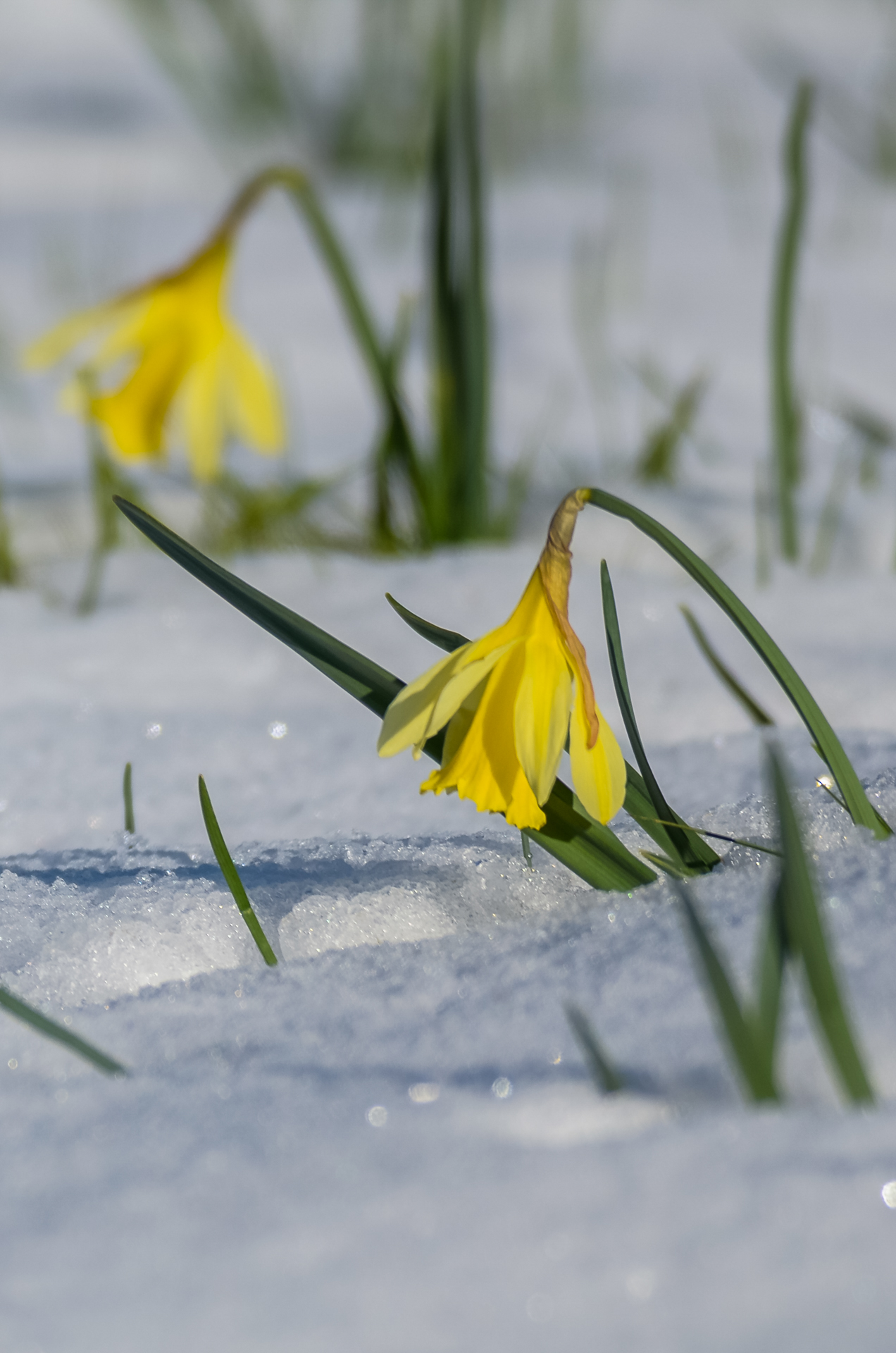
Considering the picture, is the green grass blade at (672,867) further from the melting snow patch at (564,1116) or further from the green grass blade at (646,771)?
the melting snow patch at (564,1116)

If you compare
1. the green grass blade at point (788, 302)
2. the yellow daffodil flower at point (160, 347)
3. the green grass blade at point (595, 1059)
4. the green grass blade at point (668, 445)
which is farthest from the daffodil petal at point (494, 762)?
the green grass blade at point (668, 445)

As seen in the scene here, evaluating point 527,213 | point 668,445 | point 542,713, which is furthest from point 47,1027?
point 527,213

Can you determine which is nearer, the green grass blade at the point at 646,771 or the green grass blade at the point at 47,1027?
the green grass blade at the point at 47,1027

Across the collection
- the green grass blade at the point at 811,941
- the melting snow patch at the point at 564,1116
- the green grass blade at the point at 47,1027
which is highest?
the green grass blade at the point at 811,941

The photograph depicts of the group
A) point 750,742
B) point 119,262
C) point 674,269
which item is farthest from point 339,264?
point 674,269

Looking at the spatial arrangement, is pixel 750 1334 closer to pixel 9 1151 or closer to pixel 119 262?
pixel 9 1151

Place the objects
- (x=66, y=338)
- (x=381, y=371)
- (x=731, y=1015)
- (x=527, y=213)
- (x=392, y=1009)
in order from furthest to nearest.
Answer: (x=527, y=213), (x=381, y=371), (x=66, y=338), (x=392, y=1009), (x=731, y=1015)

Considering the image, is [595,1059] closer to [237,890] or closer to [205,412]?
[237,890]
